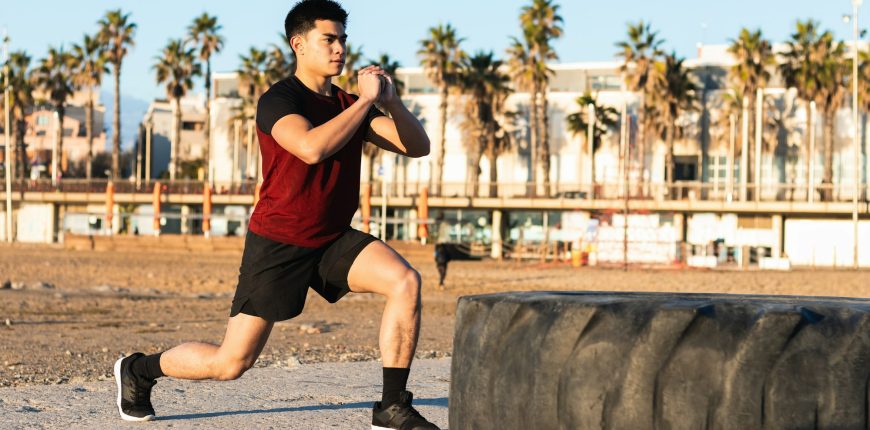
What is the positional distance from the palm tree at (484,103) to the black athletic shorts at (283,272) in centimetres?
6035

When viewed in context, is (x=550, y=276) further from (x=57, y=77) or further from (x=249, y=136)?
(x=57, y=77)

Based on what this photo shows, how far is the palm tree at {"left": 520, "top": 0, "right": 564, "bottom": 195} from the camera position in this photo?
6319cm

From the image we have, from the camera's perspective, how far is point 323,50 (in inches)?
Answer: 203

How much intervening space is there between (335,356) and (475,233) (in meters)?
51.1

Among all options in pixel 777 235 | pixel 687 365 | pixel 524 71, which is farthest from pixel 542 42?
pixel 687 365

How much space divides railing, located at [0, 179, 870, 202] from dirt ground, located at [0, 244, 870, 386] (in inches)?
565

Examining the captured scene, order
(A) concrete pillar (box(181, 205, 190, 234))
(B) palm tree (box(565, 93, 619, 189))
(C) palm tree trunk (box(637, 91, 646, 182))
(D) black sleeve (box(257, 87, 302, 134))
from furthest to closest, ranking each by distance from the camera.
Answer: (B) palm tree (box(565, 93, 619, 189))
(C) palm tree trunk (box(637, 91, 646, 182))
(A) concrete pillar (box(181, 205, 190, 234))
(D) black sleeve (box(257, 87, 302, 134))

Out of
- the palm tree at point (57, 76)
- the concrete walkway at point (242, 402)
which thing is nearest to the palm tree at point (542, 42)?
the palm tree at point (57, 76)

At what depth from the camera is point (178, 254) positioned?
1863 inches

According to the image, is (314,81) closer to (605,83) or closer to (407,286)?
(407,286)

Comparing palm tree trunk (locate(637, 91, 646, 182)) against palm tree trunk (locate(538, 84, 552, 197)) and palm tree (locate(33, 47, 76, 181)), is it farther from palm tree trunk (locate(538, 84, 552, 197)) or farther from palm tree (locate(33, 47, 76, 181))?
palm tree (locate(33, 47, 76, 181))

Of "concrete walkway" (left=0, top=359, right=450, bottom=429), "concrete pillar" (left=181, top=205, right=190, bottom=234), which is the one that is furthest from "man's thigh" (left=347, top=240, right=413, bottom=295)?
"concrete pillar" (left=181, top=205, right=190, bottom=234)

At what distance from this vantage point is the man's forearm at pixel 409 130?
16.8ft

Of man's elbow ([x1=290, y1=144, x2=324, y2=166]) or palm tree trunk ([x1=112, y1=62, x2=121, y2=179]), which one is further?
palm tree trunk ([x1=112, y1=62, x2=121, y2=179])
